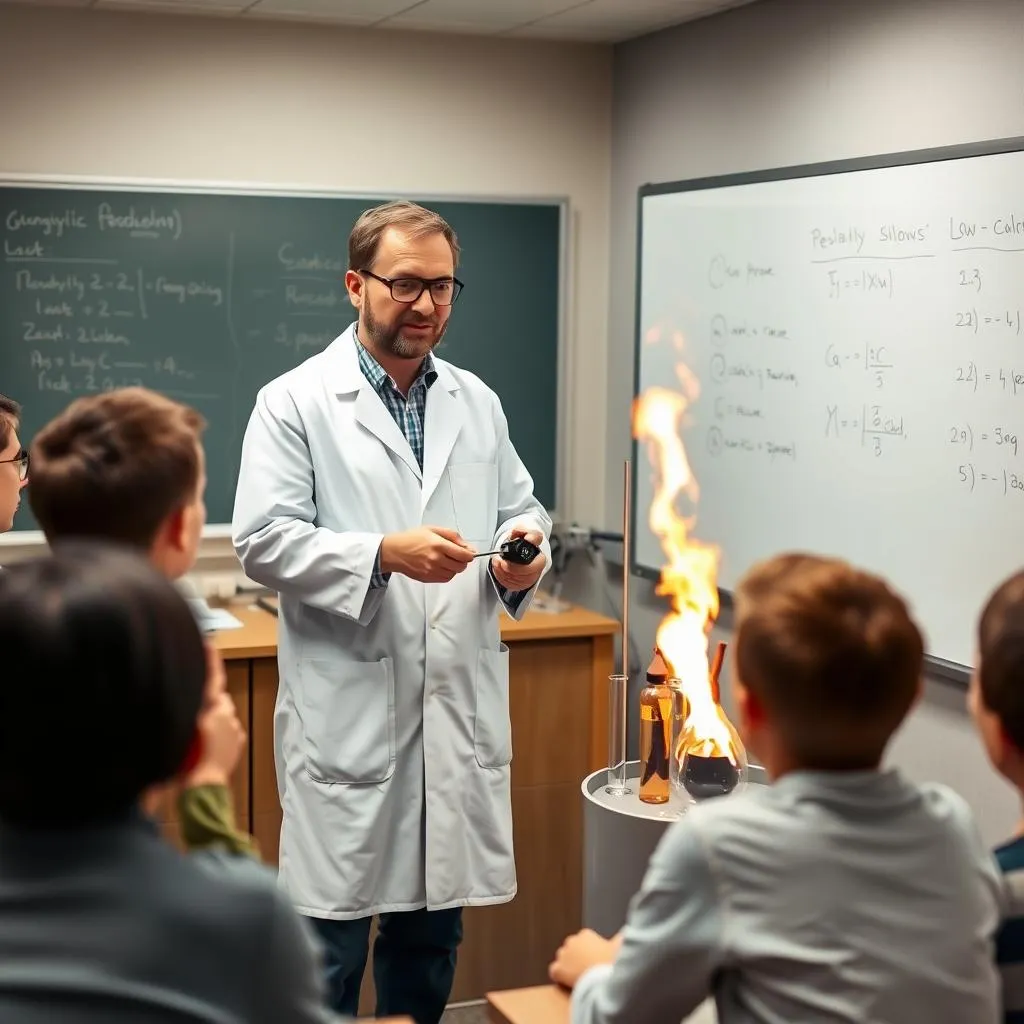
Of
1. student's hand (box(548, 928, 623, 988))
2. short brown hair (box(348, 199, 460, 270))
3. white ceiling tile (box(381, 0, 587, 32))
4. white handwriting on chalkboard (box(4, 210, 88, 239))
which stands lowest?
student's hand (box(548, 928, 623, 988))

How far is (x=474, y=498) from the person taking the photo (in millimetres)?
2670

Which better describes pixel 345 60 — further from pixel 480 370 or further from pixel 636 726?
pixel 636 726

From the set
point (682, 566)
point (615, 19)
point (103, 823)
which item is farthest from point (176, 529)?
point (615, 19)

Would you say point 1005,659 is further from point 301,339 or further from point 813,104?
point 301,339

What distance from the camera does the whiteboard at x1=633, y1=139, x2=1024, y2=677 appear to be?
2748 millimetres

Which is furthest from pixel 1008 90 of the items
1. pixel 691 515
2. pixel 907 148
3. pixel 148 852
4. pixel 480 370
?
pixel 148 852

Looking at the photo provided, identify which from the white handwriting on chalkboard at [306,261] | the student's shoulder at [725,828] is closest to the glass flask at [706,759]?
the student's shoulder at [725,828]

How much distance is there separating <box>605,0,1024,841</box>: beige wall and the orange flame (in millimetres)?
200

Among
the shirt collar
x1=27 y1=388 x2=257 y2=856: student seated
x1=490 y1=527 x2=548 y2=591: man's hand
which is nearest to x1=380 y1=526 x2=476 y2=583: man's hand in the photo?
x1=490 y1=527 x2=548 y2=591: man's hand

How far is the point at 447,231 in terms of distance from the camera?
2.67m

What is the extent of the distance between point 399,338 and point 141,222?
1.39 metres

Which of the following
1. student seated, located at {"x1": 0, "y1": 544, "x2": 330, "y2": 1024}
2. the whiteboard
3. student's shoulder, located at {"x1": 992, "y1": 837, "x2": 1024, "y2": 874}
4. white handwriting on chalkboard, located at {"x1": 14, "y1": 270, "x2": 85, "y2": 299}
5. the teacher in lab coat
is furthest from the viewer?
white handwriting on chalkboard, located at {"x1": 14, "y1": 270, "x2": 85, "y2": 299}

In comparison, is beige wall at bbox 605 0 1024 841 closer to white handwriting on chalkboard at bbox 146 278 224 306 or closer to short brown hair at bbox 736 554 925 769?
white handwriting on chalkboard at bbox 146 278 224 306

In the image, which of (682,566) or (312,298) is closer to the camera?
(682,566)
